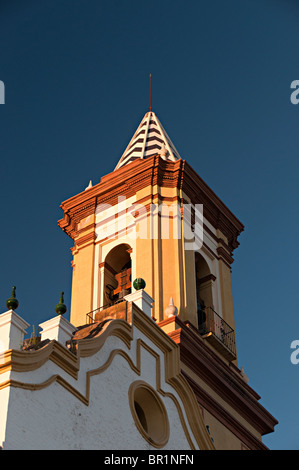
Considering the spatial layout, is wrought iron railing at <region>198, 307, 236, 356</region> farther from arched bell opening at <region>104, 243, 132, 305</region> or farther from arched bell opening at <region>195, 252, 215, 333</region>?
arched bell opening at <region>104, 243, 132, 305</region>

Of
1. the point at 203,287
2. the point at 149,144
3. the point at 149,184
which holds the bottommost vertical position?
the point at 203,287

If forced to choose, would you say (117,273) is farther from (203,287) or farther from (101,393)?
(101,393)

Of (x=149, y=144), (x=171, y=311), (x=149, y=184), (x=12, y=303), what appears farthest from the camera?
(x=149, y=144)

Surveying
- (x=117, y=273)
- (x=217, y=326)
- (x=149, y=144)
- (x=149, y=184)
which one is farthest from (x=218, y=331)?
(x=149, y=144)

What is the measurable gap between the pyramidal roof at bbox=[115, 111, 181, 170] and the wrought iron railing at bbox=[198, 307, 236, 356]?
567cm

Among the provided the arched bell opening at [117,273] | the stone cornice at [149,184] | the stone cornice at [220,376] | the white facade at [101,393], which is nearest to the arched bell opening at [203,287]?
the stone cornice at [149,184]

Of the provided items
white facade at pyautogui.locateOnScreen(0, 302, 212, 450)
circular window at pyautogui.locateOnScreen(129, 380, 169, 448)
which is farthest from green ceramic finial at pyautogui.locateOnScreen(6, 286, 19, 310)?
circular window at pyautogui.locateOnScreen(129, 380, 169, 448)

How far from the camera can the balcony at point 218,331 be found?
24.8 m

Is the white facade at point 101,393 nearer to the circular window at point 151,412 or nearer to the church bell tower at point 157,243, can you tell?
the circular window at point 151,412

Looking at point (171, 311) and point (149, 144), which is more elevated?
point (149, 144)

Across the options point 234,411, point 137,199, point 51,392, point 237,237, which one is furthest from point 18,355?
point 237,237

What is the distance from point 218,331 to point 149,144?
25.8 ft

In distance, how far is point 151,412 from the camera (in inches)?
703
